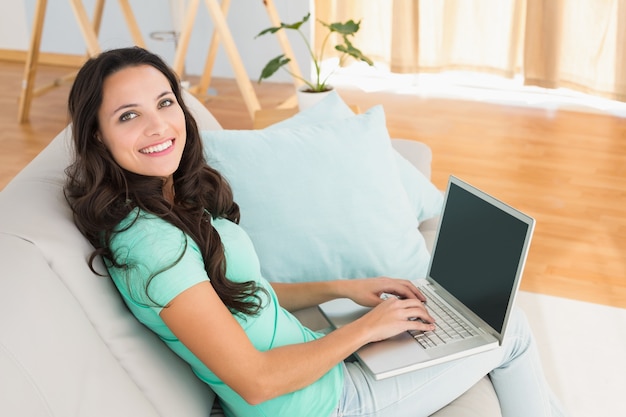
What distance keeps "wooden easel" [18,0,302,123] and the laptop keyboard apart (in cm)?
223

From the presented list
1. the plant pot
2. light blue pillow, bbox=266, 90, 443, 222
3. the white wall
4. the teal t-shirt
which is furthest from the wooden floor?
the teal t-shirt

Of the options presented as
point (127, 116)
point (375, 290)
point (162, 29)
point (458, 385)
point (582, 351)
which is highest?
point (127, 116)

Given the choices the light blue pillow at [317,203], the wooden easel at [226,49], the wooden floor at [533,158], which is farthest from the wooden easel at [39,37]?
the light blue pillow at [317,203]

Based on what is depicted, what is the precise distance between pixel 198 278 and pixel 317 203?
593 millimetres

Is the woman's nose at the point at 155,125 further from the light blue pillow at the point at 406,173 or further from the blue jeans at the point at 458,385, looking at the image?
→ the light blue pillow at the point at 406,173

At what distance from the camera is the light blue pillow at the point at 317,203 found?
1.74 m

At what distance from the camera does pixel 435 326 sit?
1500 millimetres

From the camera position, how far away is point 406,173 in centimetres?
207

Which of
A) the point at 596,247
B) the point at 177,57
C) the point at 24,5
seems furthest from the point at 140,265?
the point at 24,5

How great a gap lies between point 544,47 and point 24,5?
334 cm

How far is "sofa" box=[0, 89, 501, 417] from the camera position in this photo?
3.18ft

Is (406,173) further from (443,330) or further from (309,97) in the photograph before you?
(309,97)

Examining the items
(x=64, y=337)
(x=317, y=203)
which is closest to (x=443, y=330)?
(x=317, y=203)

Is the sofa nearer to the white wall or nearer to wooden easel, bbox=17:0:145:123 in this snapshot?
wooden easel, bbox=17:0:145:123
